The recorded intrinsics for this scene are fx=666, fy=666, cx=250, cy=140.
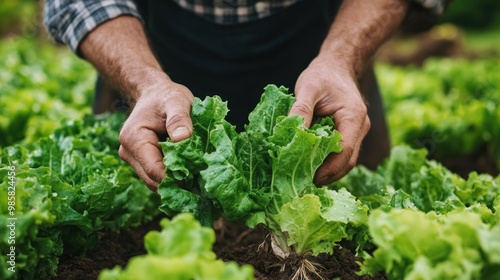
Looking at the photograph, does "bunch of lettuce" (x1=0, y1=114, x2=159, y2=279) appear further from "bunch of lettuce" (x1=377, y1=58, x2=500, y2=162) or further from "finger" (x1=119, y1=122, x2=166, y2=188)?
"bunch of lettuce" (x1=377, y1=58, x2=500, y2=162)

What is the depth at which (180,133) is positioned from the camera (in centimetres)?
297

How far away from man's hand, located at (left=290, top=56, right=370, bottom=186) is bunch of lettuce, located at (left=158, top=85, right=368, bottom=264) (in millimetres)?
79

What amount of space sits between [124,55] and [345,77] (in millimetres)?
1276

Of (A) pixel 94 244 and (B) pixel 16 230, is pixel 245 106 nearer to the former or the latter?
(A) pixel 94 244

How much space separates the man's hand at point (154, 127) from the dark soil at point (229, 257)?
2.04 ft

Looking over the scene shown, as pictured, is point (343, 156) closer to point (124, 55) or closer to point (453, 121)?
point (124, 55)

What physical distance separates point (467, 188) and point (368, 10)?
123cm

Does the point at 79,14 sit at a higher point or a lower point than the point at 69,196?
higher

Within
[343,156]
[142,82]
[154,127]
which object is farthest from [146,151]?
[343,156]

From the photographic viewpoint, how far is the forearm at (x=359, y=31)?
12.4 feet

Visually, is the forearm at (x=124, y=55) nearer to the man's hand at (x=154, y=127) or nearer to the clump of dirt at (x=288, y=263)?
the man's hand at (x=154, y=127)

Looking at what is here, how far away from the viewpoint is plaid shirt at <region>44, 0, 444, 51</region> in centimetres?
408

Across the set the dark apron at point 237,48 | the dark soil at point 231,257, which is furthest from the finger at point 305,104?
the dark apron at point 237,48

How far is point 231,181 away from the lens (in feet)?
9.57
